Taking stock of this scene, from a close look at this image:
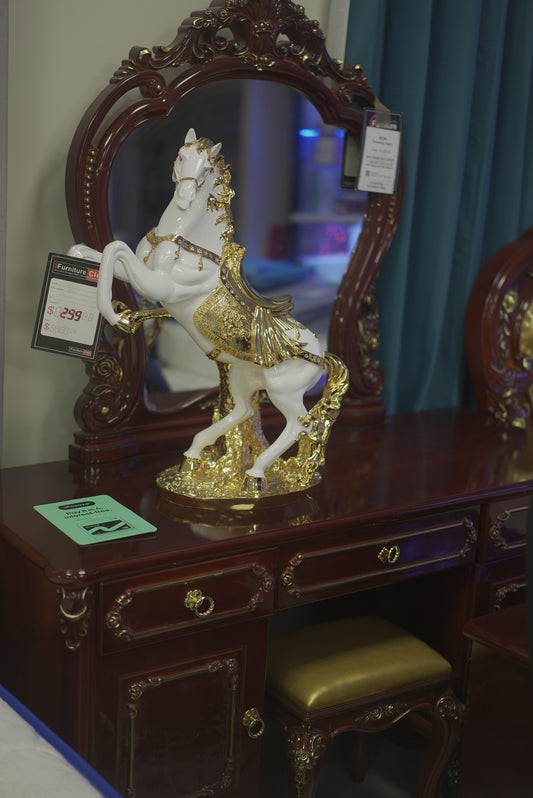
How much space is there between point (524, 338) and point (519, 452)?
0.43 metres

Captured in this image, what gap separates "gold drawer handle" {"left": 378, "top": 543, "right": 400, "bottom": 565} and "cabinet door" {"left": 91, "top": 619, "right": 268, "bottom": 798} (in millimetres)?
264

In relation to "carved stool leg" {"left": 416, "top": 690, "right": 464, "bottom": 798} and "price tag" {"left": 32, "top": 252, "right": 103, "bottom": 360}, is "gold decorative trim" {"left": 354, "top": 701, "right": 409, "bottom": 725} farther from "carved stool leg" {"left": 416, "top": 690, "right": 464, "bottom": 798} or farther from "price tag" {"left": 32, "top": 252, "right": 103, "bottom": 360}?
"price tag" {"left": 32, "top": 252, "right": 103, "bottom": 360}

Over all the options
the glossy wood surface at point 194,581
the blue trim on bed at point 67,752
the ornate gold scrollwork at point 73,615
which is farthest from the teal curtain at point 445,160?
the blue trim on bed at point 67,752

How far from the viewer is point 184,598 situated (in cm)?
134

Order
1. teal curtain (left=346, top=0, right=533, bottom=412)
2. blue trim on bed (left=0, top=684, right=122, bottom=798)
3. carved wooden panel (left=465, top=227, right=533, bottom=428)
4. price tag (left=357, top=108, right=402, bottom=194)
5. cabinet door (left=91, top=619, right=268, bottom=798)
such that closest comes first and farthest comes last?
blue trim on bed (left=0, top=684, right=122, bottom=798), cabinet door (left=91, top=619, right=268, bottom=798), price tag (left=357, top=108, right=402, bottom=194), teal curtain (left=346, top=0, right=533, bottom=412), carved wooden panel (left=465, top=227, right=533, bottom=428)

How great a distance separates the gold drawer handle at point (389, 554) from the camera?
5.20ft

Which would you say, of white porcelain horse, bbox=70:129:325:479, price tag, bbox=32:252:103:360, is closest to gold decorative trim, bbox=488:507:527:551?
white porcelain horse, bbox=70:129:325:479

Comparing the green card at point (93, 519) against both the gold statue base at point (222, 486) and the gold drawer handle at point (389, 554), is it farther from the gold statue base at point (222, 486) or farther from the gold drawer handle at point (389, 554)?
the gold drawer handle at point (389, 554)

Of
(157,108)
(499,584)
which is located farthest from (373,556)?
(157,108)

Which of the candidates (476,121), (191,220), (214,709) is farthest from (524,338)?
(214,709)

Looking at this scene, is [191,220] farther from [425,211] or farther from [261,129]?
[425,211]

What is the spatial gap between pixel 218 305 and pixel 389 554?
568 millimetres

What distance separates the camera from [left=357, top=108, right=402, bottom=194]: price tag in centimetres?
194

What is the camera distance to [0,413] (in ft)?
5.30
